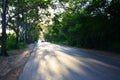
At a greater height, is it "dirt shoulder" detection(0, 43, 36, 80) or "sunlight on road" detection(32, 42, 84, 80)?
"sunlight on road" detection(32, 42, 84, 80)

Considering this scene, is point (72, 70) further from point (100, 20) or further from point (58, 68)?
point (100, 20)

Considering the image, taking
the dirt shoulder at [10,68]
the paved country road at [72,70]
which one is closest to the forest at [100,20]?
the dirt shoulder at [10,68]

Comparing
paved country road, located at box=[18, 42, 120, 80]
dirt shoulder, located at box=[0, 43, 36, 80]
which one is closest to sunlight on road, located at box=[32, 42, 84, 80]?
paved country road, located at box=[18, 42, 120, 80]

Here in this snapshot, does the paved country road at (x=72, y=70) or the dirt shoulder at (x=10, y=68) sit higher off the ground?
the paved country road at (x=72, y=70)

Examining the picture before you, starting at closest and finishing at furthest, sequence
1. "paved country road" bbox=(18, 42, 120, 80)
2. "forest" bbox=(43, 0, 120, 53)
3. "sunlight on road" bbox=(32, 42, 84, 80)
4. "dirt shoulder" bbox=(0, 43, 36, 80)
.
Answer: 1. "paved country road" bbox=(18, 42, 120, 80)
2. "sunlight on road" bbox=(32, 42, 84, 80)
3. "dirt shoulder" bbox=(0, 43, 36, 80)
4. "forest" bbox=(43, 0, 120, 53)

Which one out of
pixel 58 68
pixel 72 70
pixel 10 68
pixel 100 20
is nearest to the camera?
pixel 72 70

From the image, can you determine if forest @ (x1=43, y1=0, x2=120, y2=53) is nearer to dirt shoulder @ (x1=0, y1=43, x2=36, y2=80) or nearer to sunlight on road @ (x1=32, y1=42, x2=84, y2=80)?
dirt shoulder @ (x1=0, y1=43, x2=36, y2=80)

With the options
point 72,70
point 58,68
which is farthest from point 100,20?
point 72,70

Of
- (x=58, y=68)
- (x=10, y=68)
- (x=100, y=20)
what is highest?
(x=100, y=20)

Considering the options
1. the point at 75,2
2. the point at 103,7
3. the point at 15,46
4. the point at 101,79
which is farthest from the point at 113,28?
the point at 101,79

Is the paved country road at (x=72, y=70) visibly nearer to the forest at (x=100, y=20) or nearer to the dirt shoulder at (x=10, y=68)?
the dirt shoulder at (x=10, y=68)

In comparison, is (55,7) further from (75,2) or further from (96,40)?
(96,40)

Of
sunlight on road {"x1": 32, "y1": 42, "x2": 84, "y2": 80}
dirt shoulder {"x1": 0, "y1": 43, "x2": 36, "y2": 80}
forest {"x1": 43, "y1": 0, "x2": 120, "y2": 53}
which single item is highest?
forest {"x1": 43, "y1": 0, "x2": 120, "y2": 53}

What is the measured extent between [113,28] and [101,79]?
Result: 24.3 m
